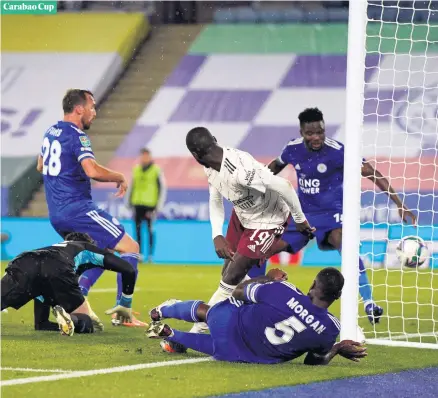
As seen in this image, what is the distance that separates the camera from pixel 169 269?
16250mm

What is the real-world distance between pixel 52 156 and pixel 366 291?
A: 2.88m

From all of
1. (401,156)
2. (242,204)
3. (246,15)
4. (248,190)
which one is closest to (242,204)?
(242,204)

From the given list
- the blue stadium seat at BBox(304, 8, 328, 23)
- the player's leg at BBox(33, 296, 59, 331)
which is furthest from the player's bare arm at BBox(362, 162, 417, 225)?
the blue stadium seat at BBox(304, 8, 328, 23)

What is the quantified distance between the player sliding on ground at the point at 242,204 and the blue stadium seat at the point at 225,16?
14.9 metres

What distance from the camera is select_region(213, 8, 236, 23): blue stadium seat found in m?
22.4

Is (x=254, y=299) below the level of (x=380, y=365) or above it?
above

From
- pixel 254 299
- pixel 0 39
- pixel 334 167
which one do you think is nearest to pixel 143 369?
pixel 254 299

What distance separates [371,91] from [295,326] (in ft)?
46.4

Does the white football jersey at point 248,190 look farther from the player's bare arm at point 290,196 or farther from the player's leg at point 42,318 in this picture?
the player's leg at point 42,318

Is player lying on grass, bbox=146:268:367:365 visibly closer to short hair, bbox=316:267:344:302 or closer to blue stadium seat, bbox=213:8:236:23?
short hair, bbox=316:267:344:302

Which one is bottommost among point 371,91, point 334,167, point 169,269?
point 169,269

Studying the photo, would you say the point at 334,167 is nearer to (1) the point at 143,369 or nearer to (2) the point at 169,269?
(1) the point at 143,369

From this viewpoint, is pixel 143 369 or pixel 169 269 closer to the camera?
pixel 143 369

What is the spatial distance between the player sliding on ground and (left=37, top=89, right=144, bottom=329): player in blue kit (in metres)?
1.16
